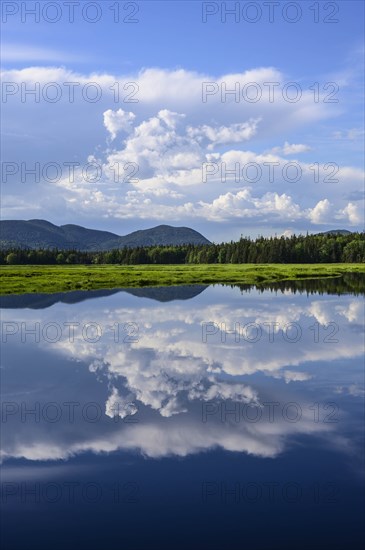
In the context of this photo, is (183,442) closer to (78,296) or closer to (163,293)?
(78,296)

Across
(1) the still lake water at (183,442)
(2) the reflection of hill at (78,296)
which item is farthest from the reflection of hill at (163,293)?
(1) the still lake water at (183,442)

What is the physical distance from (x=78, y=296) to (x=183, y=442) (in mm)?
67037

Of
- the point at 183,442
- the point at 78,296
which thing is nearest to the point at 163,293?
the point at 78,296

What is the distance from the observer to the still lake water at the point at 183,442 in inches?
544

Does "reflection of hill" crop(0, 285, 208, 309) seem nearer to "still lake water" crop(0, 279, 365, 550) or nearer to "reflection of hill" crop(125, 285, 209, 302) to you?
"reflection of hill" crop(125, 285, 209, 302)

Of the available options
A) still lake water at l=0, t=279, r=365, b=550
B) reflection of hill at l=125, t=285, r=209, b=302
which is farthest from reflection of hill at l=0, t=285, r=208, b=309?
still lake water at l=0, t=279, r=365, b=550

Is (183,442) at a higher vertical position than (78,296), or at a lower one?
lower

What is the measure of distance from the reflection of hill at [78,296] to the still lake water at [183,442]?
1161 inches

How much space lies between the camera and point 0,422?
2212 centimetres

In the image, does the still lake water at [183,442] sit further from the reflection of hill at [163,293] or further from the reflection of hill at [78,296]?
the reflection of hill at [163,293]

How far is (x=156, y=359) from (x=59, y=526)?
20958 mm

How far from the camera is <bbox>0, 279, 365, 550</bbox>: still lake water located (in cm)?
1383

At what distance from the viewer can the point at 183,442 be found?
1975 cm

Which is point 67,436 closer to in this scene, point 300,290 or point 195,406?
point 195,406
